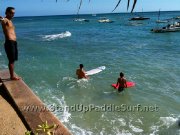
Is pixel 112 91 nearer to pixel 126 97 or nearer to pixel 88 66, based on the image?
pixel 126 97

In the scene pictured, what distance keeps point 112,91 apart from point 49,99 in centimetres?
242

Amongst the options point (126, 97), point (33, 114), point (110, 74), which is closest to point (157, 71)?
point (110, 74)

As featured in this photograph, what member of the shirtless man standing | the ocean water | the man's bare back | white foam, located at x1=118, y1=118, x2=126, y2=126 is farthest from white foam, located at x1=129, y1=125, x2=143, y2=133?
the man's bare back

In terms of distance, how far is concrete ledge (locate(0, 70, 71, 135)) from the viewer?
10.5 feet

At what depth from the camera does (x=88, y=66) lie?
15.6 meters

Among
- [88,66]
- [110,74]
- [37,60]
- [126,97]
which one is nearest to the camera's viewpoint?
[126,97]

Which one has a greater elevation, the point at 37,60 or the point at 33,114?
the point at 33,114

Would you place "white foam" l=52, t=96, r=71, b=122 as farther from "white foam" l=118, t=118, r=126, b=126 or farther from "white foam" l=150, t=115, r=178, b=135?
"white foam" l=150, t=115, r=178, b=135

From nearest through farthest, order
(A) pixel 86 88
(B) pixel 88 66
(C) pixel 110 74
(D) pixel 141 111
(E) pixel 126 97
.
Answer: (D) pixel 141 111 → (E) pixel 126 97 → (A) pixel 86 88 → (C) pixel 110 74 → (B) pixel 88 66

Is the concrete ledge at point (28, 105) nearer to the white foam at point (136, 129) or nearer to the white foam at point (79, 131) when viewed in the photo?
the white foam at point (79, 131)

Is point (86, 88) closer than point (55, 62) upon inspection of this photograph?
Yes

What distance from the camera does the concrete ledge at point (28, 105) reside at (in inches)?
126

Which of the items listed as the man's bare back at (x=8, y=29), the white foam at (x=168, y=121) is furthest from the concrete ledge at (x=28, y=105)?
the white foam at (x=168, y=121)

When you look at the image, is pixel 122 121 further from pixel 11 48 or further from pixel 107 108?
pixel 11 48
